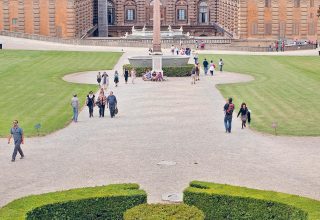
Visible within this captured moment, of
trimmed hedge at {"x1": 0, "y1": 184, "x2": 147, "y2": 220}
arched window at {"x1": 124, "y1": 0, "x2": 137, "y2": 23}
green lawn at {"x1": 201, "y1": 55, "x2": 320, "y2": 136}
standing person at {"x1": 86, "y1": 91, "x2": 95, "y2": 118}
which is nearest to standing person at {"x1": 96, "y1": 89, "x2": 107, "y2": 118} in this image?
standing person at {"x1": 86, "y1": 91, "x2": 95, "y2": 118}

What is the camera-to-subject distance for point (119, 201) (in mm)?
24438

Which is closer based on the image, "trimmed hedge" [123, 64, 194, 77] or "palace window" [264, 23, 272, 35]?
"trimmed hedge" [123, 64, 194, 77]

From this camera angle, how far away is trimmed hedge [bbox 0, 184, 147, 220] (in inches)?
934

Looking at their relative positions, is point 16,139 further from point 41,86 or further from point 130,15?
point 130,15

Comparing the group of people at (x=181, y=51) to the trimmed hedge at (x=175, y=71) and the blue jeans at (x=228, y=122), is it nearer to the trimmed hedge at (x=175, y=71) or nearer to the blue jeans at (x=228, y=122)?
the trimmed hedge at (x=175, y=71)

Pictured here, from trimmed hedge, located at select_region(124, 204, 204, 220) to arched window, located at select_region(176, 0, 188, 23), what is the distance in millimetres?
117068

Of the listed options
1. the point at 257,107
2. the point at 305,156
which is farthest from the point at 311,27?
the point at 305,156

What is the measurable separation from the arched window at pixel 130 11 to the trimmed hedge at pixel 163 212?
116m

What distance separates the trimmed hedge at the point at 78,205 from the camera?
23.7 metres

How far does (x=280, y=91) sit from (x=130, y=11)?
84.6 m

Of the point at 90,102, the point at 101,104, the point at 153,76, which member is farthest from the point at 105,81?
the point at 90,102

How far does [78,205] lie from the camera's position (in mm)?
24172

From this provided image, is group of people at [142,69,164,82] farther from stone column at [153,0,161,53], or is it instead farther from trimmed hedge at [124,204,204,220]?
trimmed hedge at [124,204,204,220]

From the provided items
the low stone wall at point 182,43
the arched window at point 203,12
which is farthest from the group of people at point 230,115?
the arched window at point 203,12
